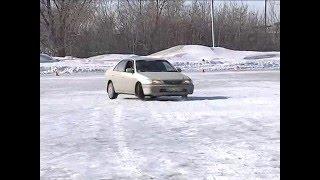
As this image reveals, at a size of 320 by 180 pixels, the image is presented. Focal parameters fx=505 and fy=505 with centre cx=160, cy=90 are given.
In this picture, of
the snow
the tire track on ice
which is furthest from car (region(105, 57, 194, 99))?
the snow

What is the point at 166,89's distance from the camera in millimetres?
14273

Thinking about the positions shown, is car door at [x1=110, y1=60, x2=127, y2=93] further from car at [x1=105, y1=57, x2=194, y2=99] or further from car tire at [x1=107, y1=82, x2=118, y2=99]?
car tire at [x1=107, y1=82, x2=118, y2=99]

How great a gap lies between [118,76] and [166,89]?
190 centimetres

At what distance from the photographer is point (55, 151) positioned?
7.02 metres

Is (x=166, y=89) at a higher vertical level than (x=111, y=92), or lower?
higher

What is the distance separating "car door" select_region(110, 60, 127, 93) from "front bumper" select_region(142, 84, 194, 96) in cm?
114

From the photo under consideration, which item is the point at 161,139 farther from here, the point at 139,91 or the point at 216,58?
the point at 216,58

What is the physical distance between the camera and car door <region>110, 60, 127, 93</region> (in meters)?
15.3

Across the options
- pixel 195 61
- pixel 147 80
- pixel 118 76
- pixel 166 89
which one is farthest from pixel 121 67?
pixel 195 61
